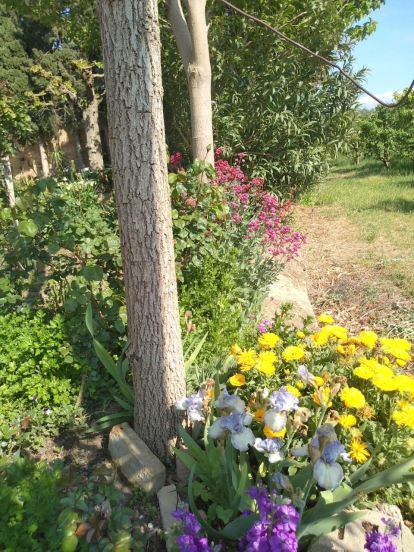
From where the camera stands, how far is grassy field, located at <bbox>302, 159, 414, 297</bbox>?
4.71 m

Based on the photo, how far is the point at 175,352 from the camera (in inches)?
73.4

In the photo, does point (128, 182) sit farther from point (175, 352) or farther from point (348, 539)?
point (348, 539)

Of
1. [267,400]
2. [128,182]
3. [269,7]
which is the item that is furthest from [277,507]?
[269,7]

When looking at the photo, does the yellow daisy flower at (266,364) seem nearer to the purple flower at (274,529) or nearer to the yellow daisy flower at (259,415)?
the yellow daisy flower at (259,415)

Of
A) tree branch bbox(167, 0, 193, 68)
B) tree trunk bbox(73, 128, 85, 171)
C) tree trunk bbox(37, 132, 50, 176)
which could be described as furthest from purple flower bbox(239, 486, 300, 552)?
tree trunk bbox(73, 128, 85, 171)

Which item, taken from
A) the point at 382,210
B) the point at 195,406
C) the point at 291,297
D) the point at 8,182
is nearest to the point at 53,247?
the point at 195,406

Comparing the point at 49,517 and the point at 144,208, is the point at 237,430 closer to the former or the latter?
the point at 49,517

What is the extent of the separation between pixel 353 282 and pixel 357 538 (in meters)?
3.13

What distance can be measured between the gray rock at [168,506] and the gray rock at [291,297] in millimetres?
1709

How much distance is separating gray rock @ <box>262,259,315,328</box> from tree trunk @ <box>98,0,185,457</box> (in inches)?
60.6

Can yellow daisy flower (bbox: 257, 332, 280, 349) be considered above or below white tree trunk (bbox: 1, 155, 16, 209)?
below

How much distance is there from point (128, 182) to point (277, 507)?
1308mm

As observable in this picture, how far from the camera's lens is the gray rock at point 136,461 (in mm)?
1776

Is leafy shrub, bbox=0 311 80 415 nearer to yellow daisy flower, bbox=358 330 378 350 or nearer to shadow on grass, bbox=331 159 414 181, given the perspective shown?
yellow daisy flower, bbox=358 330 378 350
